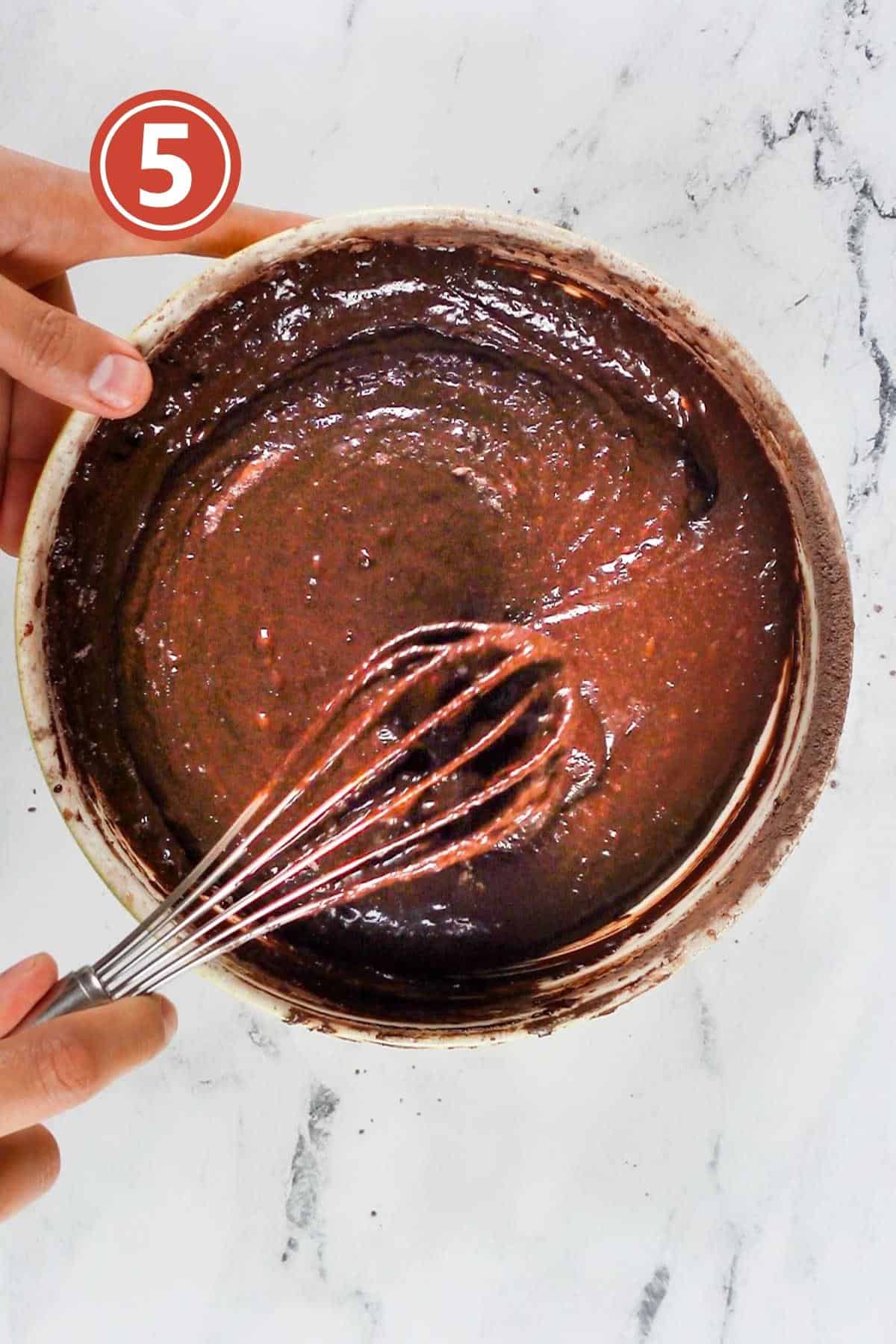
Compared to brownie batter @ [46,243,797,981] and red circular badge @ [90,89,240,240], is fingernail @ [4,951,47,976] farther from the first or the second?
red circular badge @ [90,89,240,240]

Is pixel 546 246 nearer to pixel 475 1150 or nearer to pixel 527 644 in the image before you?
pixel 527 644

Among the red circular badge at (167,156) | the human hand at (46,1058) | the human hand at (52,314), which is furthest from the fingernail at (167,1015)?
the red circular badge at (167,156)

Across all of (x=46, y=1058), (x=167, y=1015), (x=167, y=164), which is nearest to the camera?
(x=46, y=1058)

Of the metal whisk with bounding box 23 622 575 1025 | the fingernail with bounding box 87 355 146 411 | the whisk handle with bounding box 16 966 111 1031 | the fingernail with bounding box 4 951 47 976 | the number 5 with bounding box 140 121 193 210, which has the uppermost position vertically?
the number 5 with bounding box 140 121 193 210

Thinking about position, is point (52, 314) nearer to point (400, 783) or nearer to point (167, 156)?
point (167, 156)

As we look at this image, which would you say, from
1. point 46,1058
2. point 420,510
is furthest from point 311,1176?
point 420,510

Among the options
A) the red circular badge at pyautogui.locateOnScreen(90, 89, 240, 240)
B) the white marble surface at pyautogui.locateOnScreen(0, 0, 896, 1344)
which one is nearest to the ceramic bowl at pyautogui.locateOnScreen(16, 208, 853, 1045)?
the white marble surface at pyautogui.locateOnScreen(0, 0, 896, 1344)

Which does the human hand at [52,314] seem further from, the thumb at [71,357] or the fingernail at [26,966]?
the fingernail at [26,966]
